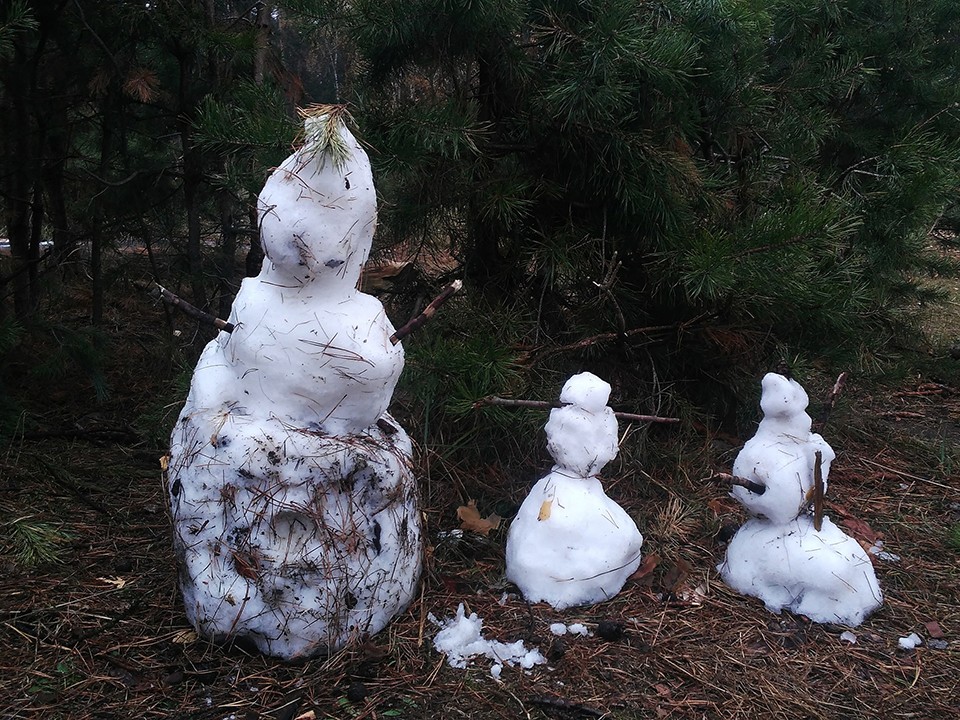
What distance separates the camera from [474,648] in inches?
86.2

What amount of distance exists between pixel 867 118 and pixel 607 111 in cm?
216

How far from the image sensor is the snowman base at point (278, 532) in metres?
2.08

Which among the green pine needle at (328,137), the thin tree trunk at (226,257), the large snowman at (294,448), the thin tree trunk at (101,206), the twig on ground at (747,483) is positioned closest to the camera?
the green pine needle at (328,137)

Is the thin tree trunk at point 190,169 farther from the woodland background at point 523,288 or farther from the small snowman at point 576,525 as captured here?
the small snowman at point 576,525

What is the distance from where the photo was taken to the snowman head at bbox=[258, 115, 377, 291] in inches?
77.9

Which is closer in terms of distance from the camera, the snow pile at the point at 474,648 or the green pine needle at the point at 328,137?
the green pine needle at the point at 328,137

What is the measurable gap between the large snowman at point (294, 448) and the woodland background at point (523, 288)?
0.50 feet

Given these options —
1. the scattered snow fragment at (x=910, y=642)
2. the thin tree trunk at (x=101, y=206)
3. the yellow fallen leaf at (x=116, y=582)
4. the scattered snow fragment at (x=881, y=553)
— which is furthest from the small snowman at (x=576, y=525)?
the thin tree trunk at (x=101, y=206)

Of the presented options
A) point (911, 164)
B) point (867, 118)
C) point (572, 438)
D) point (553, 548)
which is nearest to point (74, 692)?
point (553, 548)

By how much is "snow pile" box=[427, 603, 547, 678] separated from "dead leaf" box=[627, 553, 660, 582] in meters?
0.44

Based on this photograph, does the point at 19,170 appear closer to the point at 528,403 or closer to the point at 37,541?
the point at 37,541

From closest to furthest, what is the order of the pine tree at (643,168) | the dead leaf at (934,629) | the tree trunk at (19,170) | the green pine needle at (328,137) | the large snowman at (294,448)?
1. the green pine needle at (328,137)
2. the large snowman at (294,448)
3. the dead leaf at (934,629)
4. the pine tree at (643,168)
5. the tree trunk at (19,170)

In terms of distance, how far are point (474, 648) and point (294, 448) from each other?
27.4 inches

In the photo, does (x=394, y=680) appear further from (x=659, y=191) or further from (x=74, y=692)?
(x=659, y=191)
